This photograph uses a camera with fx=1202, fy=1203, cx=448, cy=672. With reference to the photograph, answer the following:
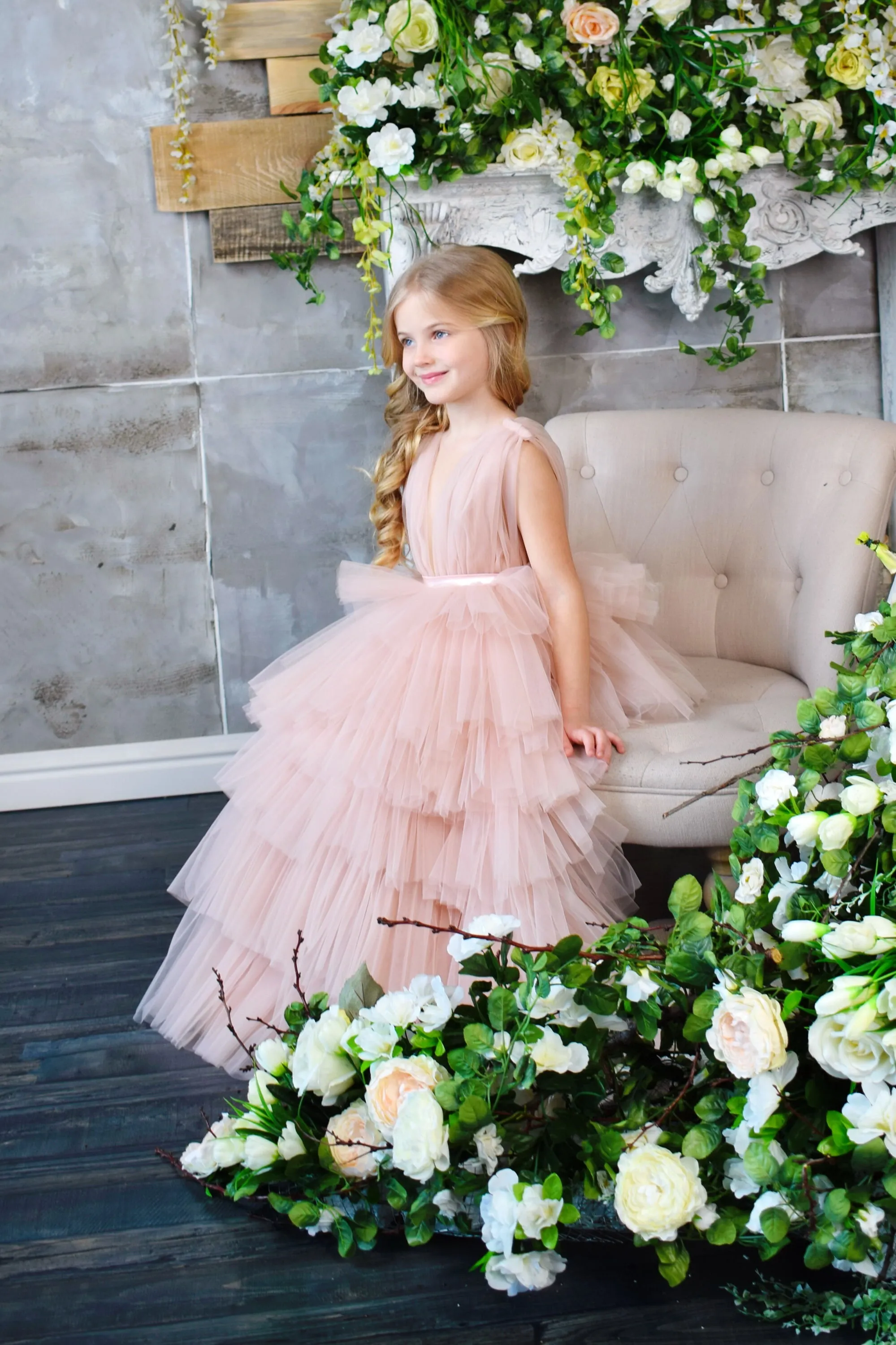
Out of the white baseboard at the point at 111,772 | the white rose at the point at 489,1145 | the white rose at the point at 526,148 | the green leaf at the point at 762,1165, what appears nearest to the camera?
the green leaf at the point at 762,1165

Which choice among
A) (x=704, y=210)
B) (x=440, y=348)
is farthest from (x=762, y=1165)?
(x=704, y=210)

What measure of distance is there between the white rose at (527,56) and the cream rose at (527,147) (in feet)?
0.34

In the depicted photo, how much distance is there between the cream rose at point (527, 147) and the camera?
2215 mm

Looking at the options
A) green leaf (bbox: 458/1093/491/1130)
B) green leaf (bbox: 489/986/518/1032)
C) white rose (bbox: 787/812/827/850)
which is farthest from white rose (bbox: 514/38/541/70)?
green leaf (bbox: 458/1093/491/1130)

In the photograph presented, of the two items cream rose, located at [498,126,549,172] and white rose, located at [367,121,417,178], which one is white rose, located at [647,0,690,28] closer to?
cream rose, located at [498,126,549,172]

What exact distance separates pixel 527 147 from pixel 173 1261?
6.23 ft

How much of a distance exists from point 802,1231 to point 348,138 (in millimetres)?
1985

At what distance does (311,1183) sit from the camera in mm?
1325

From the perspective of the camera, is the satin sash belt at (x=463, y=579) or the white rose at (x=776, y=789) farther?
the satin sash belt at (x=463, y=579)

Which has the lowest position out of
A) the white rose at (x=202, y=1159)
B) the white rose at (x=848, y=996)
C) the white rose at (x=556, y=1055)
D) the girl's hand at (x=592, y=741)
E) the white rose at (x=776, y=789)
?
the white rose at (x=202, y=1159)

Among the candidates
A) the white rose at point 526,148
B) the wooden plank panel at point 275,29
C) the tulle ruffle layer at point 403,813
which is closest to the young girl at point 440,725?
the tulle ruffle layer at point 403,813

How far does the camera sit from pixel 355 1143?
1292 millimetres

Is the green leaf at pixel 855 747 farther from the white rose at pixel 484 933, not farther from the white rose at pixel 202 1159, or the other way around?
the white rose at pixel 202 1159

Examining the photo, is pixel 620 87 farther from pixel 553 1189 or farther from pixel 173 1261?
pixel 173 1261
